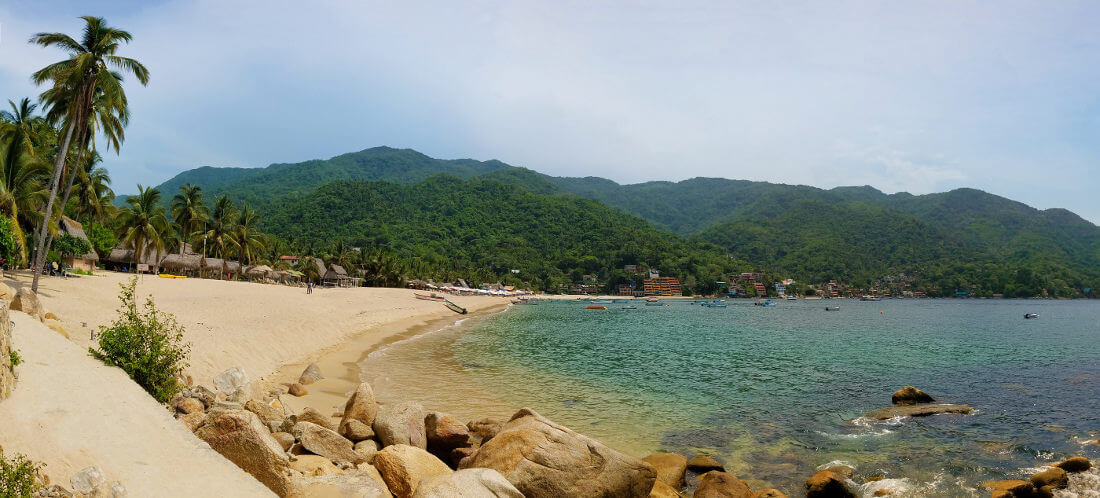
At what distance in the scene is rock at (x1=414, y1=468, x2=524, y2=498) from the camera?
22.2ft

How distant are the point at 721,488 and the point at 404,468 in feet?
19.9

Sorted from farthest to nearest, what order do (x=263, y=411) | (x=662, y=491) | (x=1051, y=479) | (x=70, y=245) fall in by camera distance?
(x=70, y=245)
(x=1051, y=479)
(x=263, y=411)
(x=662, y=491)

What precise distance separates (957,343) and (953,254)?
19700 cm

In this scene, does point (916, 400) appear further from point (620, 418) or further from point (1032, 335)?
point (1032, 335)

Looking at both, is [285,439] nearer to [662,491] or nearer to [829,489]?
[662,491]

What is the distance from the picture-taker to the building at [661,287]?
178350mm

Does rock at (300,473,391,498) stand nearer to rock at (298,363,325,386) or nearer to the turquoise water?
the turquoise water

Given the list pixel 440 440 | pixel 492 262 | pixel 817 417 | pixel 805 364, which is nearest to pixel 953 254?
pixel 492 262

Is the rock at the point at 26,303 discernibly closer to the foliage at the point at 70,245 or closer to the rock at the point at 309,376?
the rock at the point at 309,376

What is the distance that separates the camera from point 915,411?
1647 cm

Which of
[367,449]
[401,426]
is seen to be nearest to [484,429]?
[401,426]

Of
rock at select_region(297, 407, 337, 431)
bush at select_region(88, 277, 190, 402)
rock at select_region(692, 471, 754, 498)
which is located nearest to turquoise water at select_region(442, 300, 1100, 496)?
rock at select_region(692, 471, 754, 498)

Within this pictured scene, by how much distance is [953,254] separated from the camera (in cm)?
19300

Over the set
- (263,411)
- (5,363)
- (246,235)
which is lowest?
(263,411)
